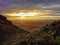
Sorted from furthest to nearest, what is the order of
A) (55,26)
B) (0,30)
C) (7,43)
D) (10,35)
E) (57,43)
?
(0,30) → (10,35) → (7,43) → (55,26) → (57,43)

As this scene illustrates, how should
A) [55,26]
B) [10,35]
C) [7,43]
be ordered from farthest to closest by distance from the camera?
[10,35] → [7,43] → [55,26]

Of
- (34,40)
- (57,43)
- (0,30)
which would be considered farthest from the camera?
(0,30)

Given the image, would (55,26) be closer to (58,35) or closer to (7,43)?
(58,35)

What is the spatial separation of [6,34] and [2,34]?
13.0 inches

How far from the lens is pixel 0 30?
55.0 feet

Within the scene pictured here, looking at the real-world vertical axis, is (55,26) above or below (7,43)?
above

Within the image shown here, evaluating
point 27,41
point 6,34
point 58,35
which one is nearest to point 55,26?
point 58,35

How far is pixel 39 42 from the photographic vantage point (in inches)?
376

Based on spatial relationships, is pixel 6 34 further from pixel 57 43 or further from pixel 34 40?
pixel 57 43

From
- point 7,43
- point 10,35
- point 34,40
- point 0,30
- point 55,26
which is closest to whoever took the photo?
point 34,40

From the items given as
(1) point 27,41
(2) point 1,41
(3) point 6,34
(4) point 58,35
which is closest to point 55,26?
(4) point 58,35

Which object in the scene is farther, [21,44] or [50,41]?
[21,44]

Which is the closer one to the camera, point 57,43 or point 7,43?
point 57,43

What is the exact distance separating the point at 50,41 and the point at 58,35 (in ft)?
4.22
